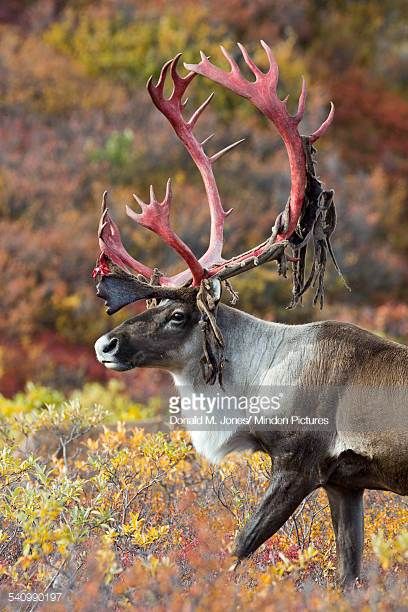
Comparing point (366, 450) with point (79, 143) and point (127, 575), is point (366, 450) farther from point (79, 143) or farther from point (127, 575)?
point (79, 143)

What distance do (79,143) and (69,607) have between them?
14.2 metres

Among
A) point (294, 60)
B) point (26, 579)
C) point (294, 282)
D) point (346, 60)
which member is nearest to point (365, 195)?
point (294, 60)

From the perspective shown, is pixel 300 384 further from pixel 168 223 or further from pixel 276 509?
pixel 168 223

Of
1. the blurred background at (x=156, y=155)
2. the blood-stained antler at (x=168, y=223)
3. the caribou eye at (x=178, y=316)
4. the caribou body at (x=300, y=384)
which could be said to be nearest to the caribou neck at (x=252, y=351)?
the caribou body at (x=300, y=384)

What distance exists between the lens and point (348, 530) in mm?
4746

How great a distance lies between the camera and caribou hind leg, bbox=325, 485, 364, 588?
4719 mm

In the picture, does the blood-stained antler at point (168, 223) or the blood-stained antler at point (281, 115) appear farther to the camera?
the blood-stained antler at point (168, 223)

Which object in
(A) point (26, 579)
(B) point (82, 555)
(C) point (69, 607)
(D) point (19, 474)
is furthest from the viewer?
(D) point (19, 474)

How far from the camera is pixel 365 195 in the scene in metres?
18.5

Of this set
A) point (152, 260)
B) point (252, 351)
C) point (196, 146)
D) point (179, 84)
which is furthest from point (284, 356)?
point (152, 260)

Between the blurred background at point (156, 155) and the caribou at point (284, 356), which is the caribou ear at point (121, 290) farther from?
the blurred background at point (156, 155)

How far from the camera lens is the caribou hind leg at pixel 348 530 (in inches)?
186

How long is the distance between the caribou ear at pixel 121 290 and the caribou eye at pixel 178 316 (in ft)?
0.41

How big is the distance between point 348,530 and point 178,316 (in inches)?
47.5
